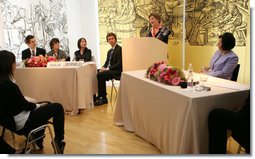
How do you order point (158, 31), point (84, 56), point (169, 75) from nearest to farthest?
point (169, 75)
point (158, 31)
point (84, 56)

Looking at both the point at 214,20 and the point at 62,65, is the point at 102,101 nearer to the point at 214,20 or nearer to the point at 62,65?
the point at 62,65

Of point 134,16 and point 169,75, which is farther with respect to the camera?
point 134,16

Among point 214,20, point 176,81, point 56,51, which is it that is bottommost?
point 176,81

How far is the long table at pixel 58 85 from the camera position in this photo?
4.20 metres

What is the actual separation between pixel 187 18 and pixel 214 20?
607mm

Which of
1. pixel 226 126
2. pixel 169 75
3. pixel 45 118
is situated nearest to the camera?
pixel 226 126

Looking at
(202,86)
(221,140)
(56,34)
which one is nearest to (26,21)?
(56,34)

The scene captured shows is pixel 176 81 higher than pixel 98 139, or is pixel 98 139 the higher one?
pixel 176 81

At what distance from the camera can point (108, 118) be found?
4215 millimetres

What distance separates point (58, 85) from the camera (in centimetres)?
427

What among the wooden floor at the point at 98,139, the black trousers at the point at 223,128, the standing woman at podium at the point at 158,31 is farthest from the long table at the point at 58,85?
the black trousers at the point at 223,128

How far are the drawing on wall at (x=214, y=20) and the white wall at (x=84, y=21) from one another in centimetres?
227

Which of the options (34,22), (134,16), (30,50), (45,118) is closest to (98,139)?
(45,118)

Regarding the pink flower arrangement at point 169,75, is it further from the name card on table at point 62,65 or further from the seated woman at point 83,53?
the seated woman at point 83,53
